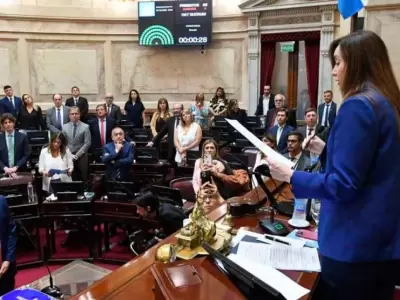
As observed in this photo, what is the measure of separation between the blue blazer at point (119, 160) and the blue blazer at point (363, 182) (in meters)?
4.46

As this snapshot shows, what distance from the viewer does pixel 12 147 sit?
237 inches

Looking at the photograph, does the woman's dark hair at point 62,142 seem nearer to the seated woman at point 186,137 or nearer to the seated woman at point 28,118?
the seated woman at point 186,137

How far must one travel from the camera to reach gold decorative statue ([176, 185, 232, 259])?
1.72m

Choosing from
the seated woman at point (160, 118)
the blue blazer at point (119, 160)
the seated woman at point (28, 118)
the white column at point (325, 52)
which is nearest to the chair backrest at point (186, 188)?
the blue blazer at point (119, 160)

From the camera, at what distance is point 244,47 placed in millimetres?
10531

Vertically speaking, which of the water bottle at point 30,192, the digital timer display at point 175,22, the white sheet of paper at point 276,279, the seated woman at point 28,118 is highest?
the digital timer display at point 175,22

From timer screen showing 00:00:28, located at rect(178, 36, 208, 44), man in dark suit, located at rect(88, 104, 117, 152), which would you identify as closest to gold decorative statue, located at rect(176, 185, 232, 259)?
man in dark suit, located at rect(88, 104, 117, 152)

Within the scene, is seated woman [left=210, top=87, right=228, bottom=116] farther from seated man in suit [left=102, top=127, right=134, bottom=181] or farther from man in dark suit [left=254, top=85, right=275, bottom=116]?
seated man in suit [left=102, top=127, right=134, bottom=181]

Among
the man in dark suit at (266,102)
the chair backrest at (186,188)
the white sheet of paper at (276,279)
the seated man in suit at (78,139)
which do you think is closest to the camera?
the white sheet of paper at (276,279)

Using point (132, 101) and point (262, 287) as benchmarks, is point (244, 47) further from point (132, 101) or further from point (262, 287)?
point (262, 287)

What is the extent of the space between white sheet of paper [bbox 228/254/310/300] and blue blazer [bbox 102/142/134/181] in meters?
4.15

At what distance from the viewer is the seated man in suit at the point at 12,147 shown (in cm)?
593

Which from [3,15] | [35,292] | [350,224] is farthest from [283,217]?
[3,15]

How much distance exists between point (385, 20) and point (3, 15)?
8.68 m
